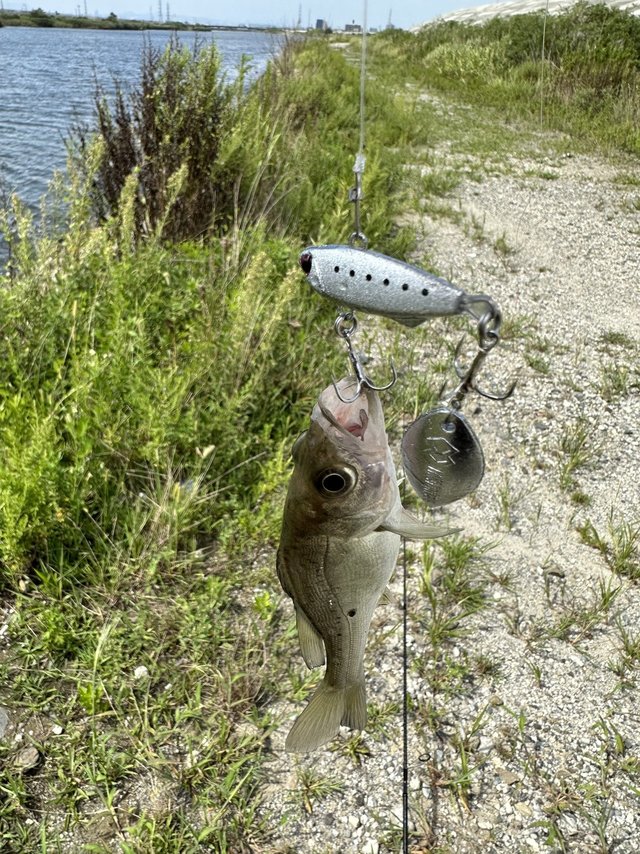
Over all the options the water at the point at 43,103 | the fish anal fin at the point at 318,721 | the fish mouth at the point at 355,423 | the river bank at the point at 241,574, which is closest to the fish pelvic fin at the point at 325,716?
the fish anal fin at the point at 318,721

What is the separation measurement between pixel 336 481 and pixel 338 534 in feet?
0.43

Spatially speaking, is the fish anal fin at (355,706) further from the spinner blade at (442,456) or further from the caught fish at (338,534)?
the spinner blade at (442,456)

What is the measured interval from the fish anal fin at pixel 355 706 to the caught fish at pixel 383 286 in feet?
3.16

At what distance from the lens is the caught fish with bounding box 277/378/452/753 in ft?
4.36

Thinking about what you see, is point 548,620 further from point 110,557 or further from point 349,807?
point 110,557

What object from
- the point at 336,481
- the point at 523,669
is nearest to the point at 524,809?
the point at 523,669

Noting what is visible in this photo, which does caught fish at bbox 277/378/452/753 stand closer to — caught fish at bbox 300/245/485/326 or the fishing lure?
the fishing lure

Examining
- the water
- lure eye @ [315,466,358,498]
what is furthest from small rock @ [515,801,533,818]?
the water

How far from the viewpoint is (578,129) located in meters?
13.4

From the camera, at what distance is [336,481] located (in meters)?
1.32

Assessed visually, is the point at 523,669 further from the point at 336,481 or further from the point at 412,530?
the point at 336,481

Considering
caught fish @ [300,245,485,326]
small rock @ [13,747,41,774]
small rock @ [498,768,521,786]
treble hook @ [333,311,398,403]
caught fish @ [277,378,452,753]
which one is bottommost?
small rock @ [498,768,521,786]

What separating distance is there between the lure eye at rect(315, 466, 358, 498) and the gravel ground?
177 cm

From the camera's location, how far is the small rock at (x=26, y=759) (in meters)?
2.50
